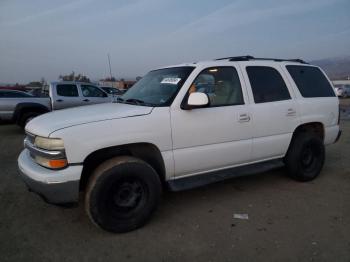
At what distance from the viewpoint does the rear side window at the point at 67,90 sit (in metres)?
9.98

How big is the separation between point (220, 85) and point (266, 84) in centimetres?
Answer: 81

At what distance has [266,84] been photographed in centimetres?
411

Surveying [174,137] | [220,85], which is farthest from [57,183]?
[220,85]

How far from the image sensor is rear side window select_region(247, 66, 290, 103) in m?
3.97

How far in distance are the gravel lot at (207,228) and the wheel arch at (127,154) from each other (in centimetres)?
59

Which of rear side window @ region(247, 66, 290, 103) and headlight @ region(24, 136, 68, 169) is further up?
rear side window @ region(247, 66, 290, 103)

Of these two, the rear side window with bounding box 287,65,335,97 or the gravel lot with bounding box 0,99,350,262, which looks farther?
the rear side window with bounding box 287,65,335,97

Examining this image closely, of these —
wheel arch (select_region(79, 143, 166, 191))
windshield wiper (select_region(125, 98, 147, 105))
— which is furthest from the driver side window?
wheel arch (select_region(79, 143, 166, 191))

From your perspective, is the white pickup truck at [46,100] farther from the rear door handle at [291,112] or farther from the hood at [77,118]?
the rear door handle at [291,112]

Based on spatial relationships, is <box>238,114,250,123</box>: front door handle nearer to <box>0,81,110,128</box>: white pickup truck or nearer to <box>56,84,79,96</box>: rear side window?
<box>0,81,110,128</box>: white pickup truck

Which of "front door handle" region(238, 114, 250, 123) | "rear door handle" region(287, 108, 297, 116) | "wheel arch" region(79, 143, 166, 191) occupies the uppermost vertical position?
"front door handle" region(238, 114, 250, 123)

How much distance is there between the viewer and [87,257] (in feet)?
8.89

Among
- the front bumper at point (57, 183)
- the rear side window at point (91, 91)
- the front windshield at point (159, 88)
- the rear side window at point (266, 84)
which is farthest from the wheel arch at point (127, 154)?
the rear side window at point (91, 91)

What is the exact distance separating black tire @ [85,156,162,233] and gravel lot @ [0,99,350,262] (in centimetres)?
18
